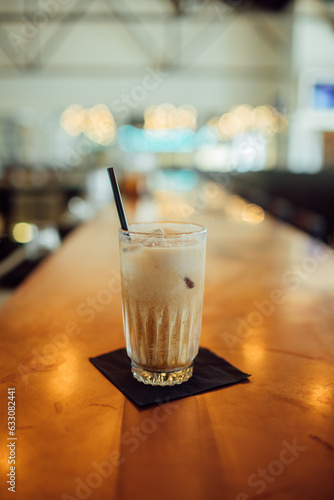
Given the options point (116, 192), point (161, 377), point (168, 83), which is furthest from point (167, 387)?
point (168, 83)

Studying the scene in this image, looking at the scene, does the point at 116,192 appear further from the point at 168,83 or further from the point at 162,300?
the point at 168,83

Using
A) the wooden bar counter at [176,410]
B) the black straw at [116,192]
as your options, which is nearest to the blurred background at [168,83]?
the wooden bar counter at [176,410]

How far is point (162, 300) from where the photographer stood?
0.60m

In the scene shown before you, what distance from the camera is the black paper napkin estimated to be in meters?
0.55

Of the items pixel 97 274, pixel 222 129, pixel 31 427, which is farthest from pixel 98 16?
pixel 31 427

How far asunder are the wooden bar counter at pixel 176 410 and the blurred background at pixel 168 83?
7861mm

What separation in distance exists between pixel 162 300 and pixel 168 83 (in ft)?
31.1

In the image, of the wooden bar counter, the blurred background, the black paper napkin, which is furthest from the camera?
the blurred background

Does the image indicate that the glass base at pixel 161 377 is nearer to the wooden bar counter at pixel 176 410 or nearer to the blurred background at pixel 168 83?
the wooden bar counter at pixel 176 410

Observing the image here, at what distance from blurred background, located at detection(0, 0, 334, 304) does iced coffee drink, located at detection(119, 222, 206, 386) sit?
26.6ft

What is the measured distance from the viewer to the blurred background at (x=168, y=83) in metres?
8.90

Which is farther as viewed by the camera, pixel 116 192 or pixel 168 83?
pixel 168 83

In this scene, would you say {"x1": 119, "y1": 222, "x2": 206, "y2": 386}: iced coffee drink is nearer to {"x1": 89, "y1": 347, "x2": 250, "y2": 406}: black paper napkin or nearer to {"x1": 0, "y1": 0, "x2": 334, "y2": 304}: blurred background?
{"x1": 89, "y1": 347, "x2": 250, "y2": 406}: black paper napkin

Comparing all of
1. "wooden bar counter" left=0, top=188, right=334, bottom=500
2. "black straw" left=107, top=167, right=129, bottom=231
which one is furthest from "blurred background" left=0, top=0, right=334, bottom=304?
"black straw" left=107, top=167, right=129, bottom=231
